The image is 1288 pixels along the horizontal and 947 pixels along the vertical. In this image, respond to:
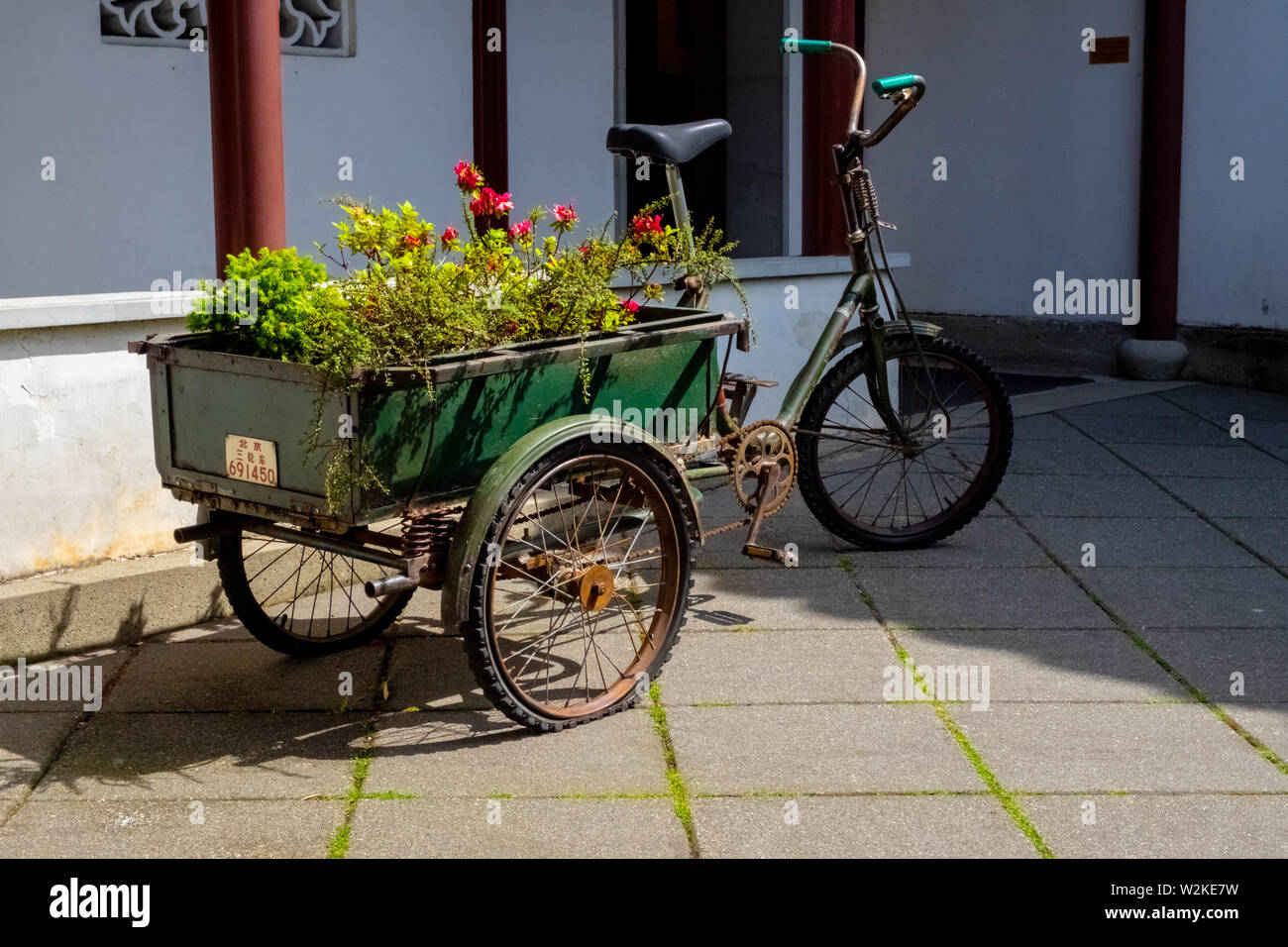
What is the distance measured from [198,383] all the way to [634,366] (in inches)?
44.4

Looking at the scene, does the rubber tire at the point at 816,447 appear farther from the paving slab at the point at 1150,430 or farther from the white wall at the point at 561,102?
the white wall at the point at 561,102

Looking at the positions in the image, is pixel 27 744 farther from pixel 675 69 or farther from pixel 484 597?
pixel 675 69

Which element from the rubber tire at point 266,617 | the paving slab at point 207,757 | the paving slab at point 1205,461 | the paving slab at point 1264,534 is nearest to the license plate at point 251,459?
the rubber tire at point 266,617

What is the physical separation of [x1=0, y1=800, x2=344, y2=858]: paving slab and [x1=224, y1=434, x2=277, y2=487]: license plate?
0.77m

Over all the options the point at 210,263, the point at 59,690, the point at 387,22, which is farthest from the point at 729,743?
the point at 387,22

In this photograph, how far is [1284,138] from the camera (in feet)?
31.1

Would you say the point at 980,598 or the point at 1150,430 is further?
the point at 1150,430

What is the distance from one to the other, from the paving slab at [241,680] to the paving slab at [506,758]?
280 mm

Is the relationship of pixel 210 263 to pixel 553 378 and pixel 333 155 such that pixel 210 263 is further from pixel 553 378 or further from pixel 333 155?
pixel 553 378

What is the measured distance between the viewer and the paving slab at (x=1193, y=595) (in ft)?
17.1

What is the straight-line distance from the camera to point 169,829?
3625 mm

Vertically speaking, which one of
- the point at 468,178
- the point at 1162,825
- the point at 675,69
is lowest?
the point at 1162,825

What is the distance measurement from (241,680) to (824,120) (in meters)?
4.31

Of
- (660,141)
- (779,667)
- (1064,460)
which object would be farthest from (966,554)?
(660,141)
